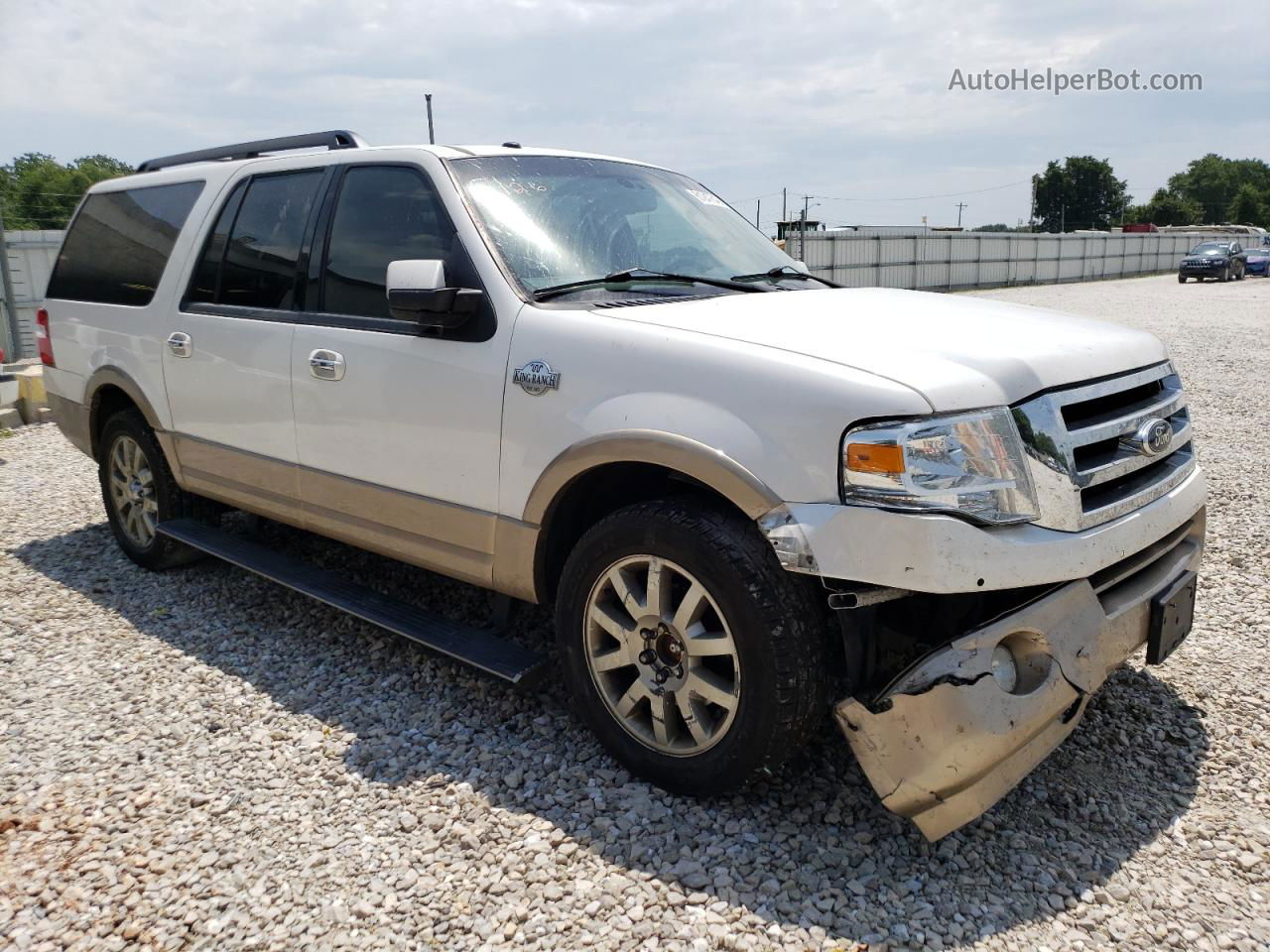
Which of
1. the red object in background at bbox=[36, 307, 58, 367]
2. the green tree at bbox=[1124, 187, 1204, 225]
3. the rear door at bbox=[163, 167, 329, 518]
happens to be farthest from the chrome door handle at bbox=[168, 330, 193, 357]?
the green tree at bbox=[1124, 187, 1204, 225]

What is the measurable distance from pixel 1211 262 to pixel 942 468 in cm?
4211

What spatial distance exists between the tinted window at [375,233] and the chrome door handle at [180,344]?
103cm

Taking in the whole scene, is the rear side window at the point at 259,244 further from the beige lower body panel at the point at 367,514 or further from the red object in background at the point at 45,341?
the red object in background at the point at 45,341

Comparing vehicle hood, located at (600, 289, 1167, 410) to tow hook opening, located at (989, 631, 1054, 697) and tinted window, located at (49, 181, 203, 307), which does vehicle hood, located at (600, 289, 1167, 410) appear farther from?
tinted window, located at (49, 181, 203, 307)

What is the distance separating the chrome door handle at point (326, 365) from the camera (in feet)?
12.0

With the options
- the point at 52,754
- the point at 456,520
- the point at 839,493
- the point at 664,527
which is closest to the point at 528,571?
the point at 456,520

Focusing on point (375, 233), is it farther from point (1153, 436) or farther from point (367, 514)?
point (1153, 436)

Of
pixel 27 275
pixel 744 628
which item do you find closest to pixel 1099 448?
pixel 744 628

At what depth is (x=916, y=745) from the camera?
97.6 inches

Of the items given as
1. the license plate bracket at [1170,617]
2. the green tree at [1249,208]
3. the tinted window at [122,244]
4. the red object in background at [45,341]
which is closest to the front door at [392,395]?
the tinted window at [122,244]

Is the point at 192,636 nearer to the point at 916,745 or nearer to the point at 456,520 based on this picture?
the point at 456,520

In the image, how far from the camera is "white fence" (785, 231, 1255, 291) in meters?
29.7

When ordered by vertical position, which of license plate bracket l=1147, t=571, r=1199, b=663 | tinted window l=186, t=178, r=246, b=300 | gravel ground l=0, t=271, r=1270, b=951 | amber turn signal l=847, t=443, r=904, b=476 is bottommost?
gravel ground l=0, t=271, r=1270, b=951

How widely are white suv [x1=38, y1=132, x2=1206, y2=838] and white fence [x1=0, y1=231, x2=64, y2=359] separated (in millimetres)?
9088
